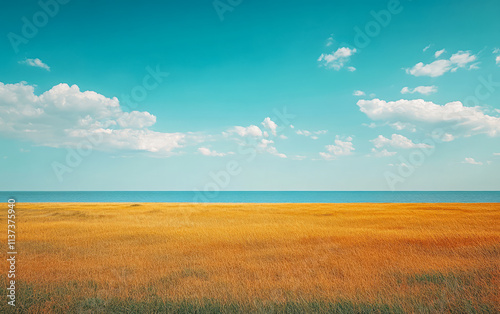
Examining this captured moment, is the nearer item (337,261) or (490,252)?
(337,261)

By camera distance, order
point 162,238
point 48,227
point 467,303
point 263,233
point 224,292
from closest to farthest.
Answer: point 467,303 < point 224,292 < point 162,238 < point 263,233 < point 48,227

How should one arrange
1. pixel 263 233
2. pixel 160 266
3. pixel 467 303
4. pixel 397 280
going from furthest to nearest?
pixel 263 233 → pixel 160 266 → pixel 397 280 → pixel 467 303

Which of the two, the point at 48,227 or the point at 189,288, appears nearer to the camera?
the point at 189,288

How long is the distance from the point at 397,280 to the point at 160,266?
9893mm

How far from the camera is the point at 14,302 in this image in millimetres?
8664

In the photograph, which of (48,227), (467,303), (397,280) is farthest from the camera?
(48,227)

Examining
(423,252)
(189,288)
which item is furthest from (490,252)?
(189,288)

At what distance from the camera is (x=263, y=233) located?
2294cm

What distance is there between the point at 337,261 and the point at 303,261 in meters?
1.59

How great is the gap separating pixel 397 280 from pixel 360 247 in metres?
6.38

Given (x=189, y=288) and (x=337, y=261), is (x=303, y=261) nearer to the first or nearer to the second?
(x=337, y=261)

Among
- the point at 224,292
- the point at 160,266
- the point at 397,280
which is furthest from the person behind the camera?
the point at 160,266

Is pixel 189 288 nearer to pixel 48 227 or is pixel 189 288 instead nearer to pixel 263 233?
pixel 263 233

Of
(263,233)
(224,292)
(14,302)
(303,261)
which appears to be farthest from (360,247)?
(14,302)
